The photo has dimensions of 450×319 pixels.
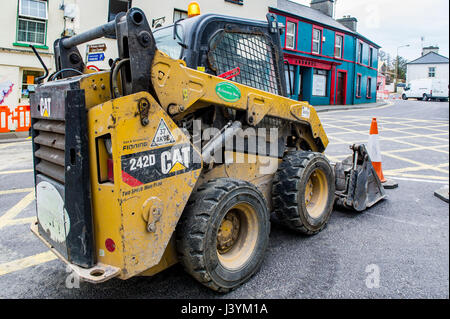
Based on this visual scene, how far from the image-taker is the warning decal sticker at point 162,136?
7.86ft

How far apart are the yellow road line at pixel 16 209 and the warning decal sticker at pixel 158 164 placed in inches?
117

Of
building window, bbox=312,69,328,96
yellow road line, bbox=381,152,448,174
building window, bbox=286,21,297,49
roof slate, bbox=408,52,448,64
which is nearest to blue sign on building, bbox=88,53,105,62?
yellow road line, bbox=381,152,448,174

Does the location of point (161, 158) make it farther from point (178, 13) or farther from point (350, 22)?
point (350, 22)

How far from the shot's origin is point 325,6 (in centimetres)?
3128

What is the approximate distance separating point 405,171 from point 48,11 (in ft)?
46.4

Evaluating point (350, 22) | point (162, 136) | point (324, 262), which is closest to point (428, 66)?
point (350, 22)

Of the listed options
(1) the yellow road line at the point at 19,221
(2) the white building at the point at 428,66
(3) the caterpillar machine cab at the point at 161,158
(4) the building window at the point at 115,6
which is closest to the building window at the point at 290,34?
(4) the building window at the point at 115,6

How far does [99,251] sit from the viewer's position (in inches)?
94.0

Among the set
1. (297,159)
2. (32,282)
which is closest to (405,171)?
(297,159)

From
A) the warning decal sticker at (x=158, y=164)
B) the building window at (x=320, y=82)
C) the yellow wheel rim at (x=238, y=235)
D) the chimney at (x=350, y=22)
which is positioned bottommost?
the yellow wheel rim at (x=238, y=235)

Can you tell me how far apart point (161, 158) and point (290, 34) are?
23645mm

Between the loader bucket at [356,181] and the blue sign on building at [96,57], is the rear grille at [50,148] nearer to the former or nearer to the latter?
the loader bucket at [356,181]

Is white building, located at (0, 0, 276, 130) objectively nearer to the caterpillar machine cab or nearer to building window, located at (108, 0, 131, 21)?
building window, located at (108, 0, 131, 21)
